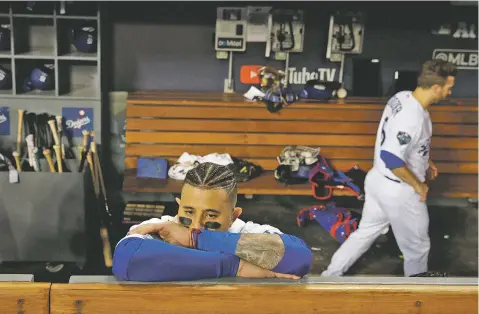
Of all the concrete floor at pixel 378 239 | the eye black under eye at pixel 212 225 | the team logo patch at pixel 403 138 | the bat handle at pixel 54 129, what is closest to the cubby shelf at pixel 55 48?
the bat handle at pixel 54 129

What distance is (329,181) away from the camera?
21.0ft

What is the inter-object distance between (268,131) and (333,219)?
118cm

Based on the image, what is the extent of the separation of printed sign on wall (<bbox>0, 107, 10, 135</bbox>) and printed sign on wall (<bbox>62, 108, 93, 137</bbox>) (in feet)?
1.70

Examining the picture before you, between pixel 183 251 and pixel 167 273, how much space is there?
0.09m

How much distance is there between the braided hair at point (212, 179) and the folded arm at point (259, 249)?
0.26 m

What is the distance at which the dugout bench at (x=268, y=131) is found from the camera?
6590 millimetres

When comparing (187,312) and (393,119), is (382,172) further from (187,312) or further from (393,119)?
(187,312)

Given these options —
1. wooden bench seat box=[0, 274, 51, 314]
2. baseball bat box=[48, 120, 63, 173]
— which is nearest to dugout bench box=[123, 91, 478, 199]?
baseball bat box=[48, 120, 63, 173]

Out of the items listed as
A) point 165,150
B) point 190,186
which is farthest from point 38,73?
point 190,186

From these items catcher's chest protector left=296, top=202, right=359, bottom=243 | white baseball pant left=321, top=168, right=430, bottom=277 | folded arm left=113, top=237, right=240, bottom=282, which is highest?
folded arm left=113, top=237, right=240, bottom=282

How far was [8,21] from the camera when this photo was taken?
6.48 meters

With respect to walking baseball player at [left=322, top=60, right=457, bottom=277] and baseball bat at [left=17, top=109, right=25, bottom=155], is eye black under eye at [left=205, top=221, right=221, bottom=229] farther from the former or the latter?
baseball bat at [left=17, top=109, right=25, bottom=155]

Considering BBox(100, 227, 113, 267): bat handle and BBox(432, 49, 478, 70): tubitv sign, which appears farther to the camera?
BBox(432, 49, 478, 70): tubitv sign

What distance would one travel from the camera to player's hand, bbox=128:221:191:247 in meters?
2.24
